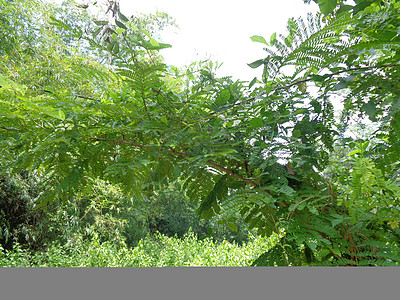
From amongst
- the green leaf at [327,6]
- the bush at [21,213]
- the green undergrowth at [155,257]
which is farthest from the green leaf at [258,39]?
the bush at [21,213]

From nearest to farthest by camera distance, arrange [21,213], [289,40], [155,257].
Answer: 1. [289,40]
2. [155,257]
3. [21,213]

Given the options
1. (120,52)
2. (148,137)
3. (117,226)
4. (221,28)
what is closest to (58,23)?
(120,52)

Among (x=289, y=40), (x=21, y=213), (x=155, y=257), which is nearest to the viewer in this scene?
(x=289, y=40)

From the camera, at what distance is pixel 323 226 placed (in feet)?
1.52

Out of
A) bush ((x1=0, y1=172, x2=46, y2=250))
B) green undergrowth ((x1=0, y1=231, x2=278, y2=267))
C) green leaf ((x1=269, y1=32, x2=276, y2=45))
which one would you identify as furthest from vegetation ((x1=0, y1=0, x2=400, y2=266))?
bush ((x1=0, y1=172, x2=46, y2=250))

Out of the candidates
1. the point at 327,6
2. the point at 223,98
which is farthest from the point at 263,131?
the point at 327,6

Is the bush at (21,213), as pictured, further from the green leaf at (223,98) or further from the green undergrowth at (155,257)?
the green leaf at (223,98)

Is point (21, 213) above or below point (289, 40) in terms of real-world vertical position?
below

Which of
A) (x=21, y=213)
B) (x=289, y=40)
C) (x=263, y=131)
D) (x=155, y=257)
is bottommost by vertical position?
(x=155, y=257)

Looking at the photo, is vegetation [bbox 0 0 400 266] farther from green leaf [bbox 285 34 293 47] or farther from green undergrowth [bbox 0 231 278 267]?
green undergrowth [bbox 0 231 278 267]

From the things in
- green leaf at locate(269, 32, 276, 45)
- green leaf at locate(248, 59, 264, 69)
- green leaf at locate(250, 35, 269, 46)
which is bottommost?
green leaf at locate(248, 59, 264, 69)

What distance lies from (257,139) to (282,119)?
51 mm

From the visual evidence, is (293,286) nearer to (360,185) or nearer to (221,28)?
(360,185)

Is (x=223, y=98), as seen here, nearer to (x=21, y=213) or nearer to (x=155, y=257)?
(x=155, y=257)
